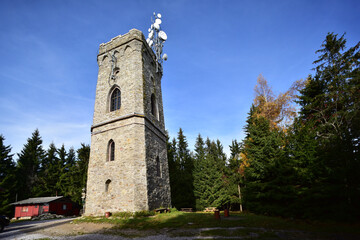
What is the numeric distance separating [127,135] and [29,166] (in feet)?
104

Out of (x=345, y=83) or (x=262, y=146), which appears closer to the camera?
(x=345, y=83)

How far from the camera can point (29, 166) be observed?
3262cm

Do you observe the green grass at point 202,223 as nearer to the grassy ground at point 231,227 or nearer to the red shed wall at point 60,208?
the grassy ground at point 231,227

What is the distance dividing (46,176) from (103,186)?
29.4 m

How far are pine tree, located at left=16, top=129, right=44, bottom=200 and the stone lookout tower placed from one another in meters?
25.6

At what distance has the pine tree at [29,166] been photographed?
96.4 feet

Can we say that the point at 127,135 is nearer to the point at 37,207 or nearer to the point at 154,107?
the point at 154,107

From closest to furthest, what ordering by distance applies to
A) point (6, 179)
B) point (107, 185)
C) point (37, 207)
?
point (107, 185)
point (37, 207)
point (6, 179)

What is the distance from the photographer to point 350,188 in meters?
10.0

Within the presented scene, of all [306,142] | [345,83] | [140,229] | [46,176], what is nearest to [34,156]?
[46,176]

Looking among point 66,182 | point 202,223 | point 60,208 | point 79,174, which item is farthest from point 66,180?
point 202,223

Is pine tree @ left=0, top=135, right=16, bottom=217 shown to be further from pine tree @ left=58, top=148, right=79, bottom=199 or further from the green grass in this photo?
the green grass

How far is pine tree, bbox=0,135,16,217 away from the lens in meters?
24.5

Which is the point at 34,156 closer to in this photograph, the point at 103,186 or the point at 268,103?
the point at 103,186
